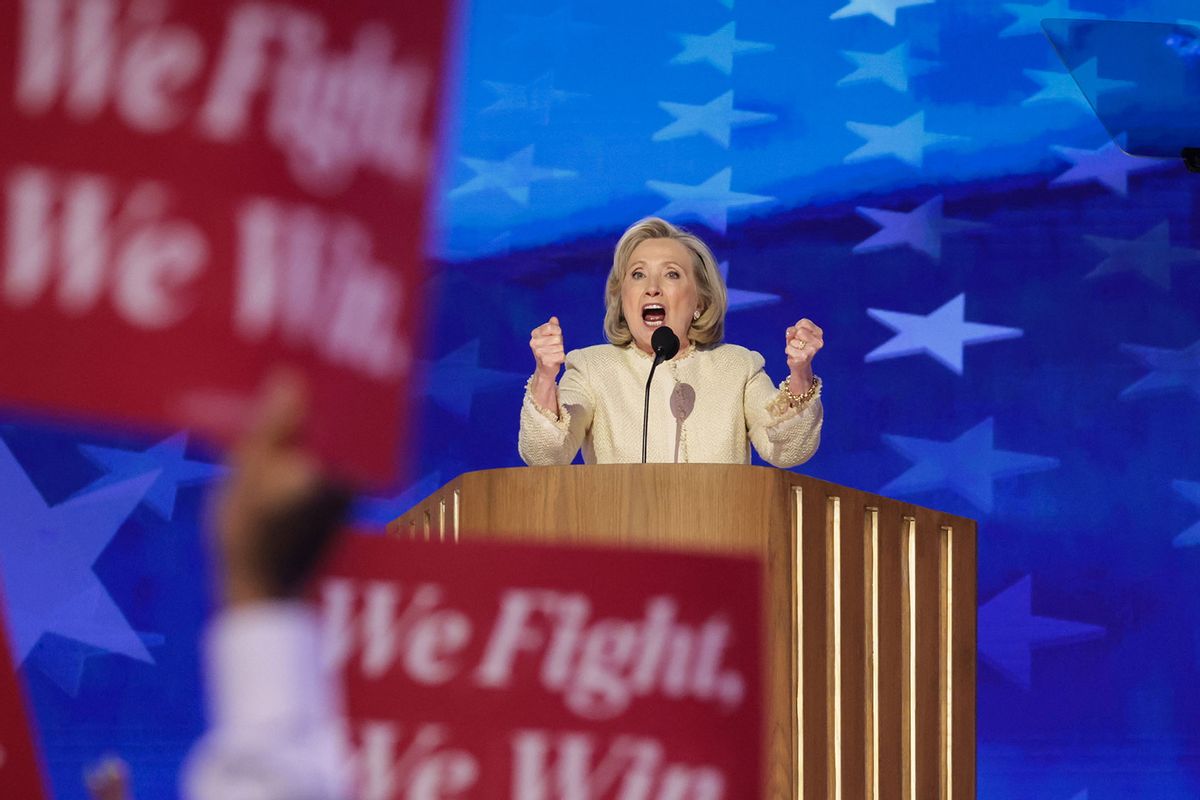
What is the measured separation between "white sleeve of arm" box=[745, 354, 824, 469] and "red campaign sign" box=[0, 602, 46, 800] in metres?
1.65

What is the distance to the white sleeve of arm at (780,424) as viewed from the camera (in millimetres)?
2811

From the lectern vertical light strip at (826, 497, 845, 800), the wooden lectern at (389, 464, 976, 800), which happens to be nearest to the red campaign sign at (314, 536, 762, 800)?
the wooden lectern at (389, 464, 976, 800)

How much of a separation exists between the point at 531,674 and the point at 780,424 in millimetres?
1736

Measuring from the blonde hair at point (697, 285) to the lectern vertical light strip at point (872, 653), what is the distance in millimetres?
692

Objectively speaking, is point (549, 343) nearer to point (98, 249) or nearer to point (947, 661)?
point (947, 661)

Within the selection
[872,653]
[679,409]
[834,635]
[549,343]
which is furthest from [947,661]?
[549,343]

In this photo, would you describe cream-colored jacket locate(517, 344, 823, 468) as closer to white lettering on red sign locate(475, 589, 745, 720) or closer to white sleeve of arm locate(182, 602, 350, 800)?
white lettering on red sign locate(475, 589, 745, 720)

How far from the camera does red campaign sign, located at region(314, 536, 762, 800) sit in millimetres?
1143

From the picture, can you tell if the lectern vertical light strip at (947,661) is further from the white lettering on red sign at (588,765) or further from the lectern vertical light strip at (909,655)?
the white lettering on red sign at (588,765)

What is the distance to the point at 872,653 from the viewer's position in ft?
8.43

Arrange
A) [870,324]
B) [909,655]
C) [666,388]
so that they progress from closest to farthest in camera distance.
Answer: [909,655] < [666,388] < [870,324]

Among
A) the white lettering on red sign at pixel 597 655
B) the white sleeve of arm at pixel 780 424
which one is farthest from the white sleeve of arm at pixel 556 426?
the white lettering on red sign at pixel 597 655

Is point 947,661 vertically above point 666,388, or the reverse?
point 666,388

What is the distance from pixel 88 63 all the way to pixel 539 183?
13.3 feet
